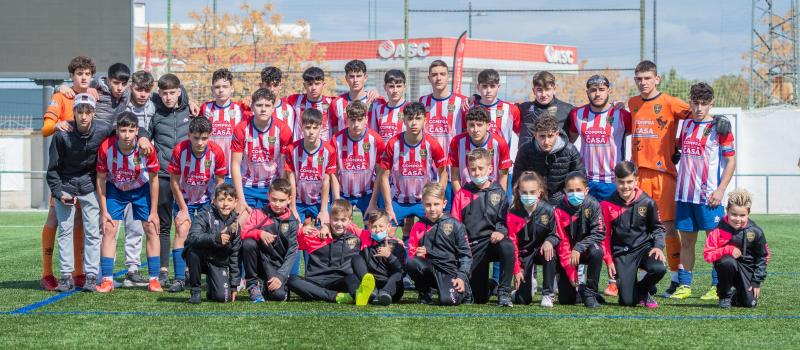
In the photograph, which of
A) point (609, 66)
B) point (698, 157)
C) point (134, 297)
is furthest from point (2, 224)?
point (698, 157)

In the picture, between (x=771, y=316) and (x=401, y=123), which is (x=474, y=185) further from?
(x=771, y=316)

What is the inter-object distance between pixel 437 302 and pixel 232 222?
5.26 ft

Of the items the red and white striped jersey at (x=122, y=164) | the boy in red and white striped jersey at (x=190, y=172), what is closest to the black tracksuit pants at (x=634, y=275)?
the boy in red and white striped jersey at (x=190, y=172)

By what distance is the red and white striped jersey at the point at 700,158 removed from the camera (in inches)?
283

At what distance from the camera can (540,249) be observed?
657 cm

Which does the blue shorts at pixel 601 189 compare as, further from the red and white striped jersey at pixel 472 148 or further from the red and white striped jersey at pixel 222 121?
the red and white striped jersey at pixel 222 121

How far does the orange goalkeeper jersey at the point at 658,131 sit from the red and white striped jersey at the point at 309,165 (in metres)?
A: 2.52

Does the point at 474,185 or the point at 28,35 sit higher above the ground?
the point at 28,35

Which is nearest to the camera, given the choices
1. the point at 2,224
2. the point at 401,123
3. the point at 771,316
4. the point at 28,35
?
the point at 771,316

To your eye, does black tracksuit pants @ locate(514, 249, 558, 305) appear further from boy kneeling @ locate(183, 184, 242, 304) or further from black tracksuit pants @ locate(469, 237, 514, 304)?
boy kneeling @ locate(183, 184, 242, 304)

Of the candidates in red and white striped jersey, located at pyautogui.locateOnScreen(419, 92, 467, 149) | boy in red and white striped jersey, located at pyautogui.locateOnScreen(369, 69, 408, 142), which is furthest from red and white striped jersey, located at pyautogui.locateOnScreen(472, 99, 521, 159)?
boy in red and white striped jersey, located at pyautogui.locateOnScreen(369, 69, 408, 142)

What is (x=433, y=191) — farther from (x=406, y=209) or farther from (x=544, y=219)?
(x=406, y=209)

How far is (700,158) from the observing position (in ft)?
23.8

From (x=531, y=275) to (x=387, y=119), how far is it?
2216 mm
